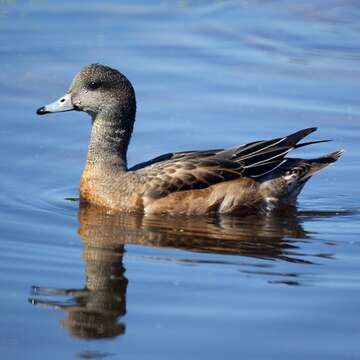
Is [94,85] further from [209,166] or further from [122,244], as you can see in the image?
[122,244]

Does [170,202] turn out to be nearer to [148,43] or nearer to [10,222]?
[10,222]

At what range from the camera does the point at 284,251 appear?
10.0 m

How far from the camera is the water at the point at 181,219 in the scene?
8.01 meters

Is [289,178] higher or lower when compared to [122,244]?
higher

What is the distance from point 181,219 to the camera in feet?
36.7

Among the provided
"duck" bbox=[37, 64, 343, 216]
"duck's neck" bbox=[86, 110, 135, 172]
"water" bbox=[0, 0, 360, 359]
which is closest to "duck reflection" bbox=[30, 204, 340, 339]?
"water" bbox=[0, 0, 360, 359]

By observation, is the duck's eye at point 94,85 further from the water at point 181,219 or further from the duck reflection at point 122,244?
the duck reflection at point 122,244

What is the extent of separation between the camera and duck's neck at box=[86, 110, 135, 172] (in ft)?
38.4

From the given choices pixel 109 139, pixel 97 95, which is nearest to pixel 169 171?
pixel 109 139

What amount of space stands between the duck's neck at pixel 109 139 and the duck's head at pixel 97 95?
0.04m

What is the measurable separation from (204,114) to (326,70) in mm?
2727

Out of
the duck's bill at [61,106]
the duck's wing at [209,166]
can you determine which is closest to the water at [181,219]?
the duck's wing at [209,166]

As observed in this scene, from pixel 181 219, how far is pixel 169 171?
507mm

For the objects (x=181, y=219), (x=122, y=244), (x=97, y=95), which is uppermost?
(x=97, y=95)
